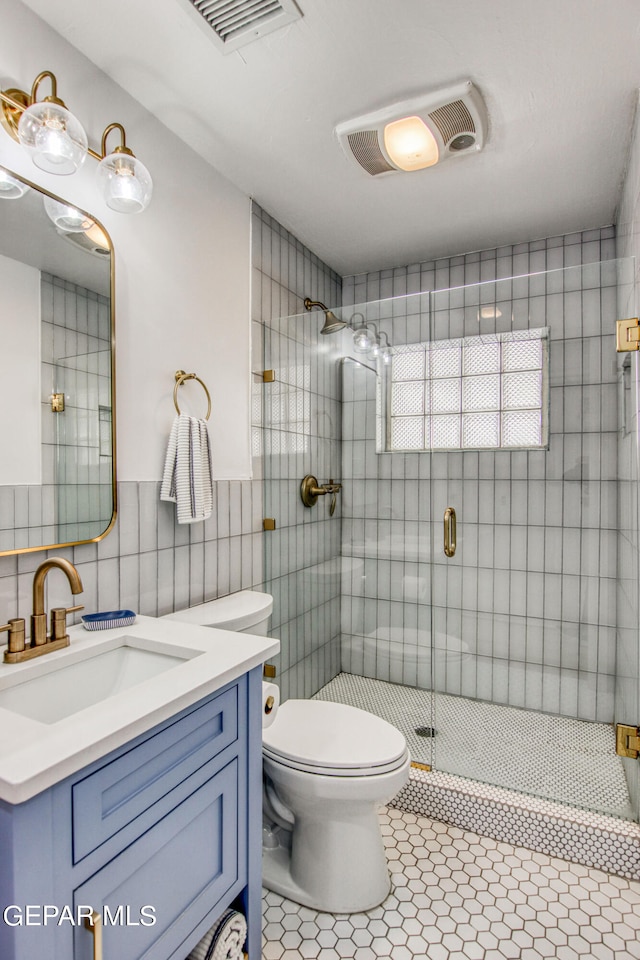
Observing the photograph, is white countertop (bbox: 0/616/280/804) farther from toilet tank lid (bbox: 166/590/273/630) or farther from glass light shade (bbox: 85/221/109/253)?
glass light shade (bbox: 85/221/109/253)

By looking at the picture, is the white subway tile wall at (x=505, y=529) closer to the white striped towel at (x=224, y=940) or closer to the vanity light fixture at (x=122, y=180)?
the vanity light fixture at (x=122, y=180)

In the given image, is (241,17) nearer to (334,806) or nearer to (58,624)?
(58,624)

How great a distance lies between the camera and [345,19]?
1318 mm

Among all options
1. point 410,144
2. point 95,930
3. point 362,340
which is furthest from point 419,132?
point 95,930

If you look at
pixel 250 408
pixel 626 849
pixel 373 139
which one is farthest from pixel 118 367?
pixel 626 849

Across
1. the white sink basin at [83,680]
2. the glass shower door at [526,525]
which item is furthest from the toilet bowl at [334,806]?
the glass shower door at [526,525]

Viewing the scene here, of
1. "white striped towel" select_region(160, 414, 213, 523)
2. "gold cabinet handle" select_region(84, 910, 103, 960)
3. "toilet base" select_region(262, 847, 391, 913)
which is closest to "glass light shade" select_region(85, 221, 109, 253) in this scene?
"white striped towel" select_region(160, 414, 213, 523)

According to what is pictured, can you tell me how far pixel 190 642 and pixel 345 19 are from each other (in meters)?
1.63

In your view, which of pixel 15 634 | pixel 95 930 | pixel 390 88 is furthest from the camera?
pixel 390 88

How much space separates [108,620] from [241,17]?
1.59 meters

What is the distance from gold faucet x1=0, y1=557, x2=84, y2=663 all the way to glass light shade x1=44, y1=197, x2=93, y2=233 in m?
0.87

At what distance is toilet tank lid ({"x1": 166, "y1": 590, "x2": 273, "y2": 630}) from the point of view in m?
1.62

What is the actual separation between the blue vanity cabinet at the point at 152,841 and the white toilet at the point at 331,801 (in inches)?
11.0

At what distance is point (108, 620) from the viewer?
1.35 meters
